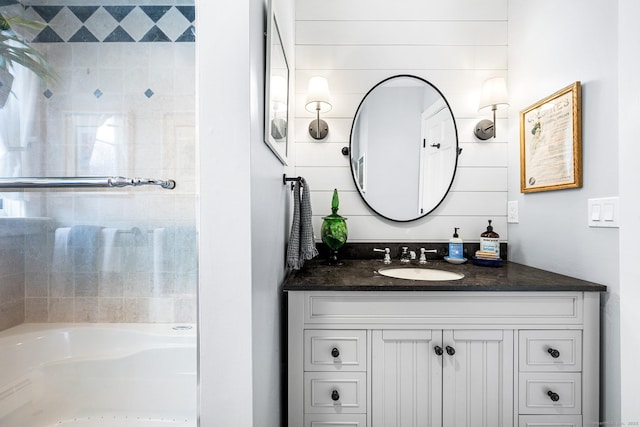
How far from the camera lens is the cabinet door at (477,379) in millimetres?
1142

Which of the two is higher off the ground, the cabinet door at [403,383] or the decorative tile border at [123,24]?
the decorative tile border at [123,24]

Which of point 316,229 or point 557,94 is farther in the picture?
point 316,229

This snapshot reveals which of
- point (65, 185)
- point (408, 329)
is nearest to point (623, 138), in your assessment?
point (408, 329)

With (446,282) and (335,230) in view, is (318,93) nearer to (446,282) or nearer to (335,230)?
(335,230)

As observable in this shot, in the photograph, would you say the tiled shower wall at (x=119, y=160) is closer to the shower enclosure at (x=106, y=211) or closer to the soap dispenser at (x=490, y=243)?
the shower enclosure at (x=106, y=211)

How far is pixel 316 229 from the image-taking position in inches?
69.3

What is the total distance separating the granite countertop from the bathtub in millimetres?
617

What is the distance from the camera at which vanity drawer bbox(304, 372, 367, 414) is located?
1155 millimetres

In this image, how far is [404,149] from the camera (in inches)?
68.1

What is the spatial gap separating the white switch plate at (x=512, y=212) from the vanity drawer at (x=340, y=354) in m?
1.19

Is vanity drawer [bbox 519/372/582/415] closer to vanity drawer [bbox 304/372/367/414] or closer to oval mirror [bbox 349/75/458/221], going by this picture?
vanity drawer [bbox 304/372/367/414]

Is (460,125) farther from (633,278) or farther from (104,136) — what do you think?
(104,136)

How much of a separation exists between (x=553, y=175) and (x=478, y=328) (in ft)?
A: 2.73

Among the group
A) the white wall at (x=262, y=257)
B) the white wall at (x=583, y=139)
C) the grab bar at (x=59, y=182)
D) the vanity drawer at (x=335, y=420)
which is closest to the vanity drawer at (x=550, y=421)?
the white wall at (x=583, y=139)
